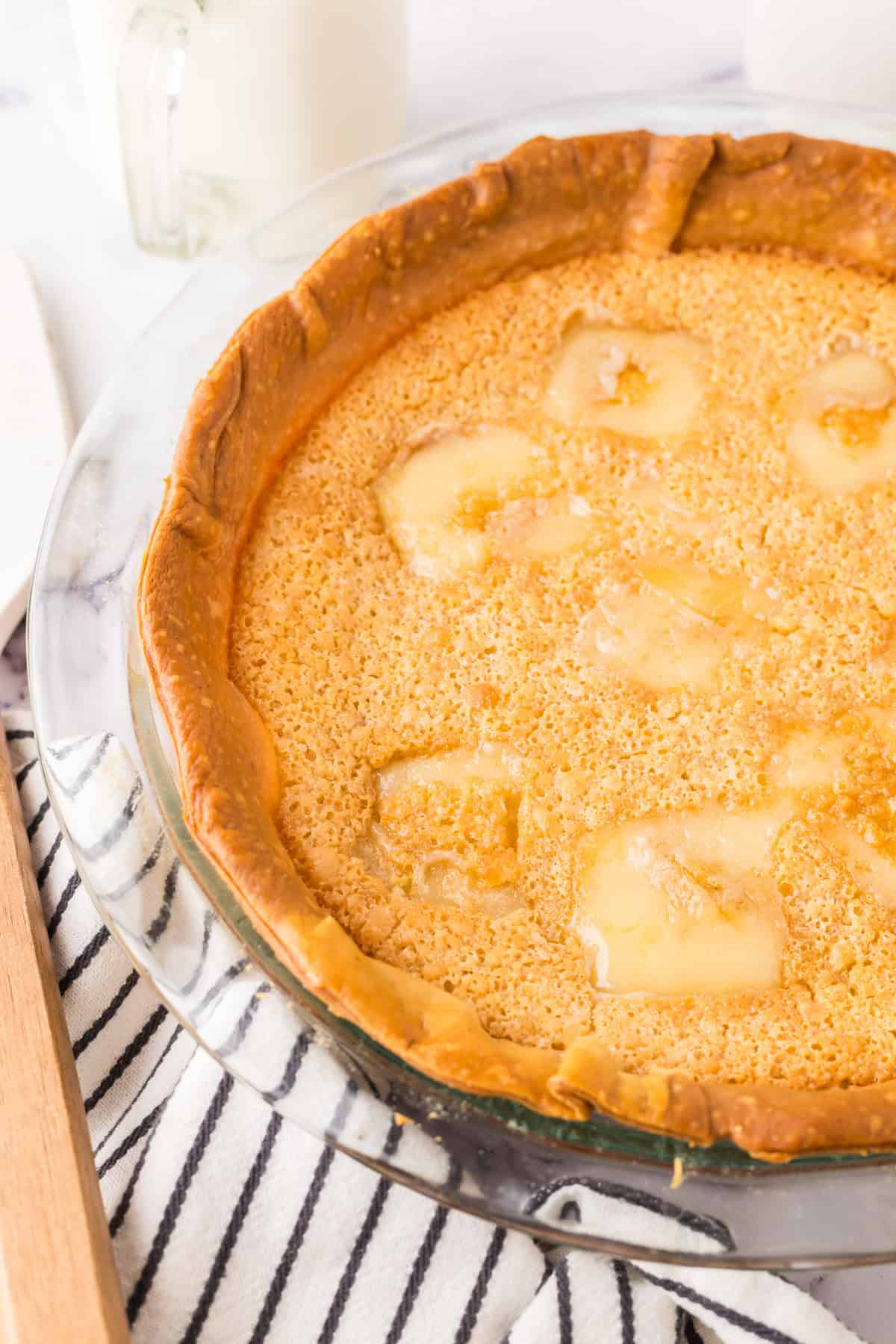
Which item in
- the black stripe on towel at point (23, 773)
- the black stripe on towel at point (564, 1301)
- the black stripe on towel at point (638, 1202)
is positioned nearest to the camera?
the black stripe on towel at point (638, 1202)

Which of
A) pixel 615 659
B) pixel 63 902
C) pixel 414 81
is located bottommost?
pixel 63 902

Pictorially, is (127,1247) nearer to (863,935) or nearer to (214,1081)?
(214,1081)

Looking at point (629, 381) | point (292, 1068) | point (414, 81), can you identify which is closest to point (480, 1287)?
point (292, 1068)

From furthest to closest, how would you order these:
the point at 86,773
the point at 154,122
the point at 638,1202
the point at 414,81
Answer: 1. the point at 414,81
2. the point at 154,122
3. the point at 86,773
4. the point at 638,1202

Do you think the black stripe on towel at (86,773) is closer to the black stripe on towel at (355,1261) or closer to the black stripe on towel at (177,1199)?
the black stripe on towel at (177,1199)

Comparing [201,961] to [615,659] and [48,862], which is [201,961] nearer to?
[48,862]

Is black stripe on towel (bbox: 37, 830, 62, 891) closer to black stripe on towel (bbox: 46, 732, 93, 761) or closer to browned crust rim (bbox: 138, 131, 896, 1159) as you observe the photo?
black stripe on towel (bbox: 46, 732, 93, 761)

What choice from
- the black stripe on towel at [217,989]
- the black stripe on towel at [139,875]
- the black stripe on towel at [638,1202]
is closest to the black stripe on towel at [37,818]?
the black stripe on towel at [139,875]
